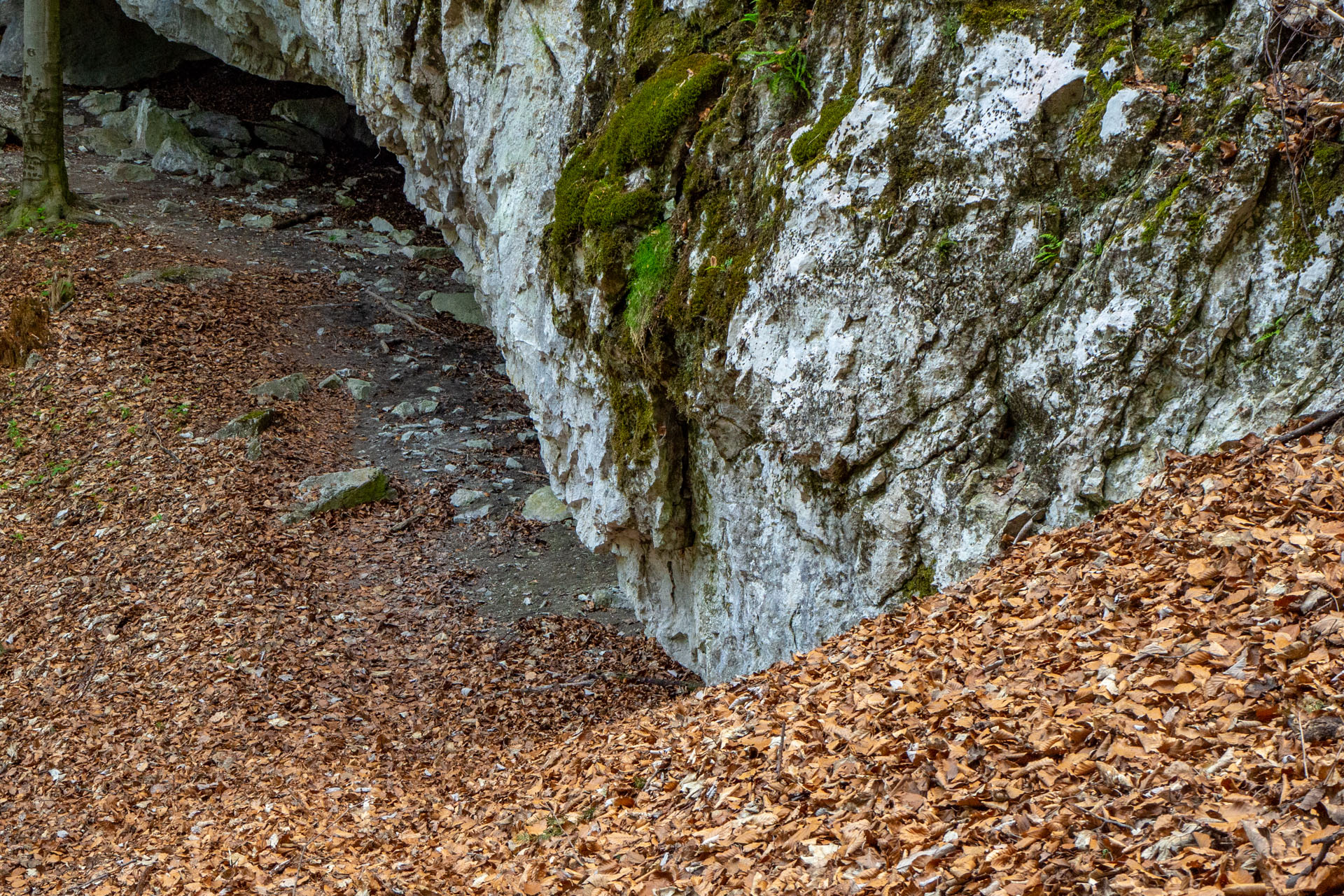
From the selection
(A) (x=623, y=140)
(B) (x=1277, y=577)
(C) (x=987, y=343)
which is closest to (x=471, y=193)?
(A) (x=623, y=140)

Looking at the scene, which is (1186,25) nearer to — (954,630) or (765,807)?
(954,630)

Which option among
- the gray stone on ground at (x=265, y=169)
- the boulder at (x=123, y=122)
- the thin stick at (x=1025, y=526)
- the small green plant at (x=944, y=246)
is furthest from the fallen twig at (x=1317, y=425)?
the boulder at (x=123, y=122)

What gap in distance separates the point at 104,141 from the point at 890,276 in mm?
15556

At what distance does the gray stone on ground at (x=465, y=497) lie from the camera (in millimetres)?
9336

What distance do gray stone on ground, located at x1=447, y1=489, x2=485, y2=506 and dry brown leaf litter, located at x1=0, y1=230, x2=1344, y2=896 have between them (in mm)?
1632

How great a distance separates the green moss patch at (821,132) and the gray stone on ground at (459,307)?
8.31m

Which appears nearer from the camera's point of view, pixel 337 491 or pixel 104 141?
pixel 337 491

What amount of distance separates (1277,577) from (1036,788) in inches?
42.5

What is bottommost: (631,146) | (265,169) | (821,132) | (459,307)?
(459,307)

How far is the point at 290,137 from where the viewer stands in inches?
647

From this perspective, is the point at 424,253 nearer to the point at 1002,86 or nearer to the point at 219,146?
the point at 219,146

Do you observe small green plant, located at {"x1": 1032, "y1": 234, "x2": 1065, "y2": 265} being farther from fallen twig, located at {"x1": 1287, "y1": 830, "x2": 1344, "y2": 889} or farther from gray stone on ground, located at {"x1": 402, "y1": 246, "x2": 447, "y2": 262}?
gray stone on ground, located at {"x1": 402, "y1": 246, "x2": 447, "y2": 262}

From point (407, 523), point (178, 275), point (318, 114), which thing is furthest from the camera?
point (318, 114)

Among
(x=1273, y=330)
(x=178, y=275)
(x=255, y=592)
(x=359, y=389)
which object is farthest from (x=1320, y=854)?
(x=178, y=275)
